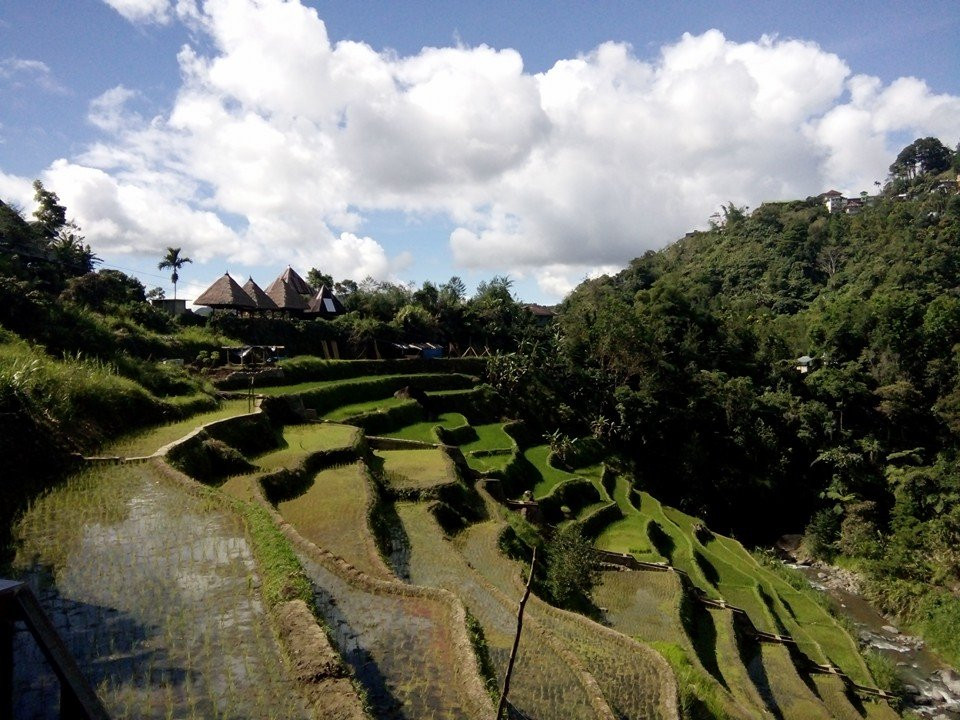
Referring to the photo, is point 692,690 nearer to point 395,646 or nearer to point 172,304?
point 395,646

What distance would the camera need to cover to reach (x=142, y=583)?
9242 mm

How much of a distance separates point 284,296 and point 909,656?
122 ft

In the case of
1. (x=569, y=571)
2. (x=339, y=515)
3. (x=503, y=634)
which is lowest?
(x=569, y=571)

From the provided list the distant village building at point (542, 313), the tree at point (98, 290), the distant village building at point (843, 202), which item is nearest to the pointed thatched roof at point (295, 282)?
the tree at point (98, 290)

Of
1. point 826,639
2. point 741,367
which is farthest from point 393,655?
point 741,367

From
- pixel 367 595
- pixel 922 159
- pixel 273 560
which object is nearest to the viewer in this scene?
pixel 273 560

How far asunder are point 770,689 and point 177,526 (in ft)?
55.8

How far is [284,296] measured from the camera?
39656 mm

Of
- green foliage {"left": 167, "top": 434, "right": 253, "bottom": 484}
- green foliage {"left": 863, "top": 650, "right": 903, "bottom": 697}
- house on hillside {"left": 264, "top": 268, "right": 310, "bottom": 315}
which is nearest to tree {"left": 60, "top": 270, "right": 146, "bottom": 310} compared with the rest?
house on hillside {"left": 264, "top": 268, "right": 310, "bottom": 315}

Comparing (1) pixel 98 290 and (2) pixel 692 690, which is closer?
(2) pixel 692 690

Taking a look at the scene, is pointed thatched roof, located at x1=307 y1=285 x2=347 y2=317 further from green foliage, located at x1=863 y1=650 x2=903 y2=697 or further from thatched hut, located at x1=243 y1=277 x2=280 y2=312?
green foliage, located at x1=863 y1=650 x2=903 y2=697

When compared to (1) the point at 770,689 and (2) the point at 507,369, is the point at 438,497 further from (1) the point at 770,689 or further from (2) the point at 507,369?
(2) the point at 507,369

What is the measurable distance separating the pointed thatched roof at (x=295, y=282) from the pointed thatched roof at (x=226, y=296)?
5.60 metres

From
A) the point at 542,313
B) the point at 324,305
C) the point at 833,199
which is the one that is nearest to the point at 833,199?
the point at 833,199
